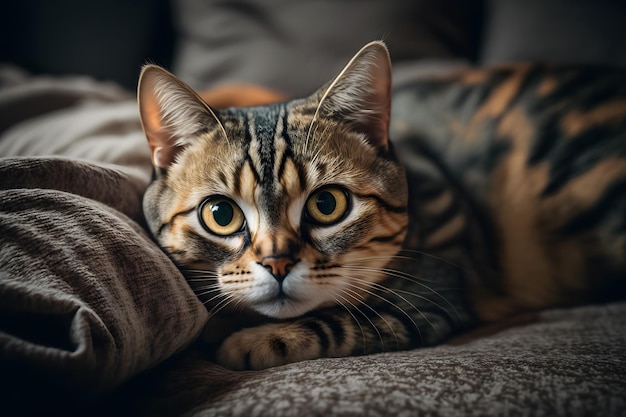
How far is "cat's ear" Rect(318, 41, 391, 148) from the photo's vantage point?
0.66 metres

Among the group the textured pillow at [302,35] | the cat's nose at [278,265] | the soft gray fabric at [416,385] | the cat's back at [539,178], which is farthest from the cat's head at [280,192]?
the textured pillow at [302,35]

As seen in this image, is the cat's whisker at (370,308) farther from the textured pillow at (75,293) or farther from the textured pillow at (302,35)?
the textured pillow at (302,35)

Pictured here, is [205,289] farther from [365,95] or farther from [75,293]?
[365,95]

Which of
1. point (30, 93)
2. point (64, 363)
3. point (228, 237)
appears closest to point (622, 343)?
point (228, 237)

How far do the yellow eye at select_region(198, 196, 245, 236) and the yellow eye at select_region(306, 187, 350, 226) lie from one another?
3.9 inches

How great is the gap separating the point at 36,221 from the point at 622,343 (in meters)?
0.75

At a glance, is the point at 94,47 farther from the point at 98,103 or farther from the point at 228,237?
the point at 228,237

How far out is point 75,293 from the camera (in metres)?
0.47

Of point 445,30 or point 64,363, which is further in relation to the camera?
point 445,30

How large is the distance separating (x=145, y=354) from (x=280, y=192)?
0.86 ft

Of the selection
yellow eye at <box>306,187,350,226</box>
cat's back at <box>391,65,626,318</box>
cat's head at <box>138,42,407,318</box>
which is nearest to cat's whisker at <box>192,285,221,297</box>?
cat's head at <box>138,42,407,318</box>

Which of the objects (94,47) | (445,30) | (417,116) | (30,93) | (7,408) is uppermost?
(445,30)

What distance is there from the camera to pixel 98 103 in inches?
51.9

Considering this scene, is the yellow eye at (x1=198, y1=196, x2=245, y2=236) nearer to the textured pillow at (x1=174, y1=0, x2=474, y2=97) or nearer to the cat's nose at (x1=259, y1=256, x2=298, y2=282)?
the cat's nose at (x1=259, y1=256, x2=298, y2=282)
